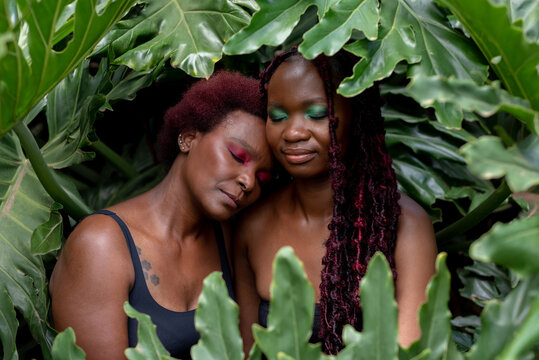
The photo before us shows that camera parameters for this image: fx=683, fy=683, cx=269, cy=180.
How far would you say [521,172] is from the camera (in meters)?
0.95

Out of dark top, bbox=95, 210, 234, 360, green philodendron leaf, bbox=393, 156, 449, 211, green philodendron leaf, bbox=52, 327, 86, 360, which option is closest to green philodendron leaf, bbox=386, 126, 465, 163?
green philodendron leaf, bbox=393, 156, 449, 211

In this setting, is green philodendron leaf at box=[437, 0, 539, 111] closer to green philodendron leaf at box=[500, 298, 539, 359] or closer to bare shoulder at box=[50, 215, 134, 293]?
green philodendron leaf at box=[500, 298, 539, 359]

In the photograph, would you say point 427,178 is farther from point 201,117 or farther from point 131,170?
point 131,170

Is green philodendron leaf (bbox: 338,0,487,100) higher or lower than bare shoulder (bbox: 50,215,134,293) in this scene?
higher

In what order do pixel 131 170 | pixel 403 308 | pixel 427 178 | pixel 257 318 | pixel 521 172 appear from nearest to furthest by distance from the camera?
pixel 521 172 → pixel 403 308 → pixel 257 318 → pixel 427 178 → pixel 131 170

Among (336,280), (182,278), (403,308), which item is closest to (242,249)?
(182,278)

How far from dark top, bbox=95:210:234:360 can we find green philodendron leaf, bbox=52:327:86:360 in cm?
35

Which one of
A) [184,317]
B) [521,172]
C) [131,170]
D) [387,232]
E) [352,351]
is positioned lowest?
[131,170]

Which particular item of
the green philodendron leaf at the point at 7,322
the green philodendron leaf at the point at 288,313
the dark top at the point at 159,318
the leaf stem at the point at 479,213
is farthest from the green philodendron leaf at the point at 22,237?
the leaf stem at the point at 479,213

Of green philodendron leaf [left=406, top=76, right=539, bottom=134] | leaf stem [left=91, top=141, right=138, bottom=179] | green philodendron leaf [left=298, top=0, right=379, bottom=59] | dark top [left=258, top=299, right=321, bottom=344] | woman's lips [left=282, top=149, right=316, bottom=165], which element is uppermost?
green philodendron leaf [left=406, top=76, right=539, bottom=134]

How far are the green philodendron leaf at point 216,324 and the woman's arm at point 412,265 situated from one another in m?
0.45

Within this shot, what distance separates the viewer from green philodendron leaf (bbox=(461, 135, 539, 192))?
0.92m

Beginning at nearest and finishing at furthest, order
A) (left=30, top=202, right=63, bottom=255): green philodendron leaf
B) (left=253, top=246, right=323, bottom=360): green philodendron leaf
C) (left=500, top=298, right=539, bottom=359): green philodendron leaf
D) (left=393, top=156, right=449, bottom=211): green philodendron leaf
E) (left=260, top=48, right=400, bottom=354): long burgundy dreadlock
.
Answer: (left=500, top=298, right=539, bottom=359): green philodendron leaf
(left=253, top=246, right=323, bottom=360): green philodendron leaf
(left=260, top=48, right=400, bottom=354): long burgundy dreadlock
(left=30, top=202, right=63, bottom=255): green philodendron leaf
(left=393, top=156, right=449, bottom=211): green philodendron leaf

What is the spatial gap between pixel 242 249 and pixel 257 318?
168mm
